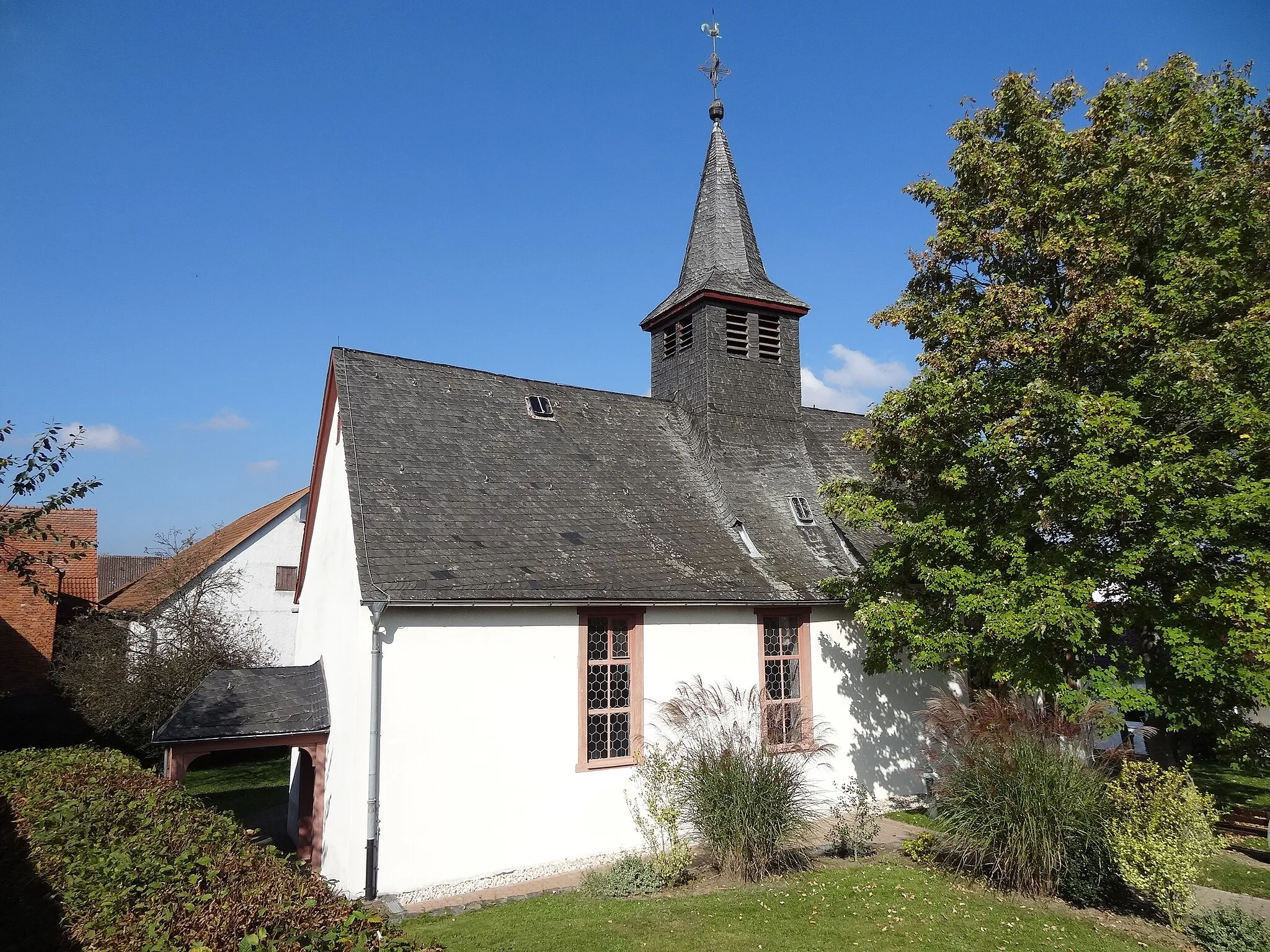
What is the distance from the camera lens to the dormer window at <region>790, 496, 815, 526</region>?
15844 mm

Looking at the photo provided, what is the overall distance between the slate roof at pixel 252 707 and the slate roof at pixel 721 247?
1056 cm

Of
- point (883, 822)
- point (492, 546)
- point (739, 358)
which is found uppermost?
point (739, 358)

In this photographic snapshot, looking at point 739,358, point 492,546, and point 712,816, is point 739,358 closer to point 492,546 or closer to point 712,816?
point 492,546

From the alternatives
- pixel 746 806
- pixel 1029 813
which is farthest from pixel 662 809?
pixel 1029 813

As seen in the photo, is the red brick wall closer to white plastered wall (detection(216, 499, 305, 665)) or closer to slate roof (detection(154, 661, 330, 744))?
white plastered wall (detection(216, 499, 305, 665))

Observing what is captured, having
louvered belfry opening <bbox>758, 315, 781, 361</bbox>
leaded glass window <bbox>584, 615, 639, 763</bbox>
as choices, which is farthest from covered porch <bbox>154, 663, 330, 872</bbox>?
louvered belfry opening <bbox>758, 315, 781, 361</bbox>

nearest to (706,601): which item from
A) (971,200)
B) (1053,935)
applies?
(1053,935)

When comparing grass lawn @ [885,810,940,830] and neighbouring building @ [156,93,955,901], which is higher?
neighbouring building @ [156,93,955,901]

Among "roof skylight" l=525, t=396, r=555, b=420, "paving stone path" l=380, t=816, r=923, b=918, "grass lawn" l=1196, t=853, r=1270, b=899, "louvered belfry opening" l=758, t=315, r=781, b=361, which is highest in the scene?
"louvered belfry opening" l=758, t=315, r=781, b=361

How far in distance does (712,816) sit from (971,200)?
9.02 m

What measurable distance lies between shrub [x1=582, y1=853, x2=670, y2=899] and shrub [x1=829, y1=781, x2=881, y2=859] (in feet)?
8.83

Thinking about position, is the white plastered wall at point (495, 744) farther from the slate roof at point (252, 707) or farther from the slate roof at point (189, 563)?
the slate roof at point (189, 563)

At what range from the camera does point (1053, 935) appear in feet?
26.0

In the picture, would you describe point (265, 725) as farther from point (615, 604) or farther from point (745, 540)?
point (745, 540)
